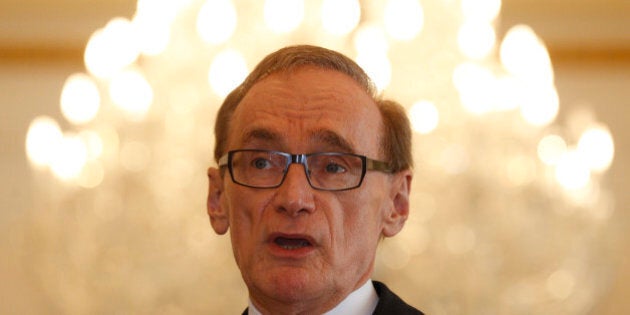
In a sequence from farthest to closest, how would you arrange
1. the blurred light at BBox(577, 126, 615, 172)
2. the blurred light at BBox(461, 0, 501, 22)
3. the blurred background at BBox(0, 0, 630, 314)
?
1. the blurred light at BBox(577, 126, 615, 172)
2. the blurred light at BBox(461, 0, 501, 22)
3. the blurred background at BBox(0, 0, 630, 314)

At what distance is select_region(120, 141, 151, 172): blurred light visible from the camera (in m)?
4.32

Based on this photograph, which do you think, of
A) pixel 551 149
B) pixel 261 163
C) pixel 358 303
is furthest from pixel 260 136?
pixel 551 149

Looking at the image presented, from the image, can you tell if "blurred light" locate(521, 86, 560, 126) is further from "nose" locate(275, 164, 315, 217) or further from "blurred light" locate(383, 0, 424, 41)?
"nose" locate(275, 164, 315, 217)

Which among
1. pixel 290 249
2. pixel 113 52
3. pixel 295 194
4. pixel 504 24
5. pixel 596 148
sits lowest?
pixel 290 249

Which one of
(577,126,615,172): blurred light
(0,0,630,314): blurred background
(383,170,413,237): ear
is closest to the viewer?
(383,170,413,237): ear

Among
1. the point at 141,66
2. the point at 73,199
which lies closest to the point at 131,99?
the point at 141,66

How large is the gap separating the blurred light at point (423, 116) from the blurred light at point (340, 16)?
1.40 feet

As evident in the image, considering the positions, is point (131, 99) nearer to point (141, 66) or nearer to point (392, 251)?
point (141, 66)

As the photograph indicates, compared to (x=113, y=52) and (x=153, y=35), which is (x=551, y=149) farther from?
(x=113, y=52)

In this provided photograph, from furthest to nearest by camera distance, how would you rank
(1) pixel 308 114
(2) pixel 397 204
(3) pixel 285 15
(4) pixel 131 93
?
1. (4) pixel 131 93
2. (3) pixel 285 15
3. (2) pixel 397 204
4. (1) pixel 308 114

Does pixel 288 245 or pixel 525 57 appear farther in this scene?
pixel 525 57

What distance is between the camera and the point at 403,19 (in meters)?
4.36

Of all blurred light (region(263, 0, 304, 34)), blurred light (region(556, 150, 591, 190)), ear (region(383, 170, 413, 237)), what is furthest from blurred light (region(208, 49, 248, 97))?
ear (region(383, 170, 413, 237))

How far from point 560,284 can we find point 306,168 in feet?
10.1
